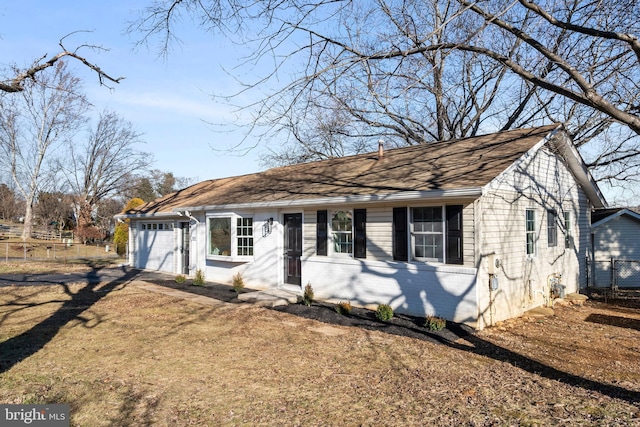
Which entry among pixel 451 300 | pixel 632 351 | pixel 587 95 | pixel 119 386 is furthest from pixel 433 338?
pixel 119 386

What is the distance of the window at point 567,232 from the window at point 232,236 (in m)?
9.64

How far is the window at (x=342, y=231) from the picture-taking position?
10727 millimetres

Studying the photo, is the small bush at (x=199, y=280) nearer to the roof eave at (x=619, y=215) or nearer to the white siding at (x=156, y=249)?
the white siding at (x=156, y=249)

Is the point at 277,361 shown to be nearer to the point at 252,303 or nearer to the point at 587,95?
the point at 252,303

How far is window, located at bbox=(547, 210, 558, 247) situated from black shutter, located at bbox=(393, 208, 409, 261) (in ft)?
15.5

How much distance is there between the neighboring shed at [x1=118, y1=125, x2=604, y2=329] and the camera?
859 centimetres

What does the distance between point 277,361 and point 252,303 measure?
4.84 meters

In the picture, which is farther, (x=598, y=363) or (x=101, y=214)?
(x=101, y=214)

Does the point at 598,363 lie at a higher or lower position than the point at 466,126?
lower

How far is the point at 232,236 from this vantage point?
13633 mm

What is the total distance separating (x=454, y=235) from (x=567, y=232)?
6.05 meters

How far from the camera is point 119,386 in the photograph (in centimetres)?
510

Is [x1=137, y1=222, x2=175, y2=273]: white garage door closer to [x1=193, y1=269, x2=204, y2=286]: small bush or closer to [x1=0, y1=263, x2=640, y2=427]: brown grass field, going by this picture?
[x1=193, y1=269, x2=204, y2=286]: small bush

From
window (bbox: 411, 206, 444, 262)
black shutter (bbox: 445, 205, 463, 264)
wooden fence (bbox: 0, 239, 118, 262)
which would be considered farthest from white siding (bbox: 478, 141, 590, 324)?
wooden fence (bbox: 0, 239, 118, 262)
